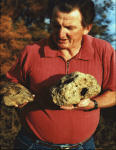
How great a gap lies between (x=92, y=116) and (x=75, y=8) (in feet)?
3.35

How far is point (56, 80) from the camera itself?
5.60ft

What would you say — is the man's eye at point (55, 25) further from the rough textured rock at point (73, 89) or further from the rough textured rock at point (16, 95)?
the rough textured rock at point (16, 95)

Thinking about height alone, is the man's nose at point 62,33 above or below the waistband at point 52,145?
above

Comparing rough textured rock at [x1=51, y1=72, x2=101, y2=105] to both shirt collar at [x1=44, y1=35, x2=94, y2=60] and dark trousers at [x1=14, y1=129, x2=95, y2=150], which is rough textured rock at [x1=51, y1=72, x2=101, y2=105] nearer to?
shirt collar at [x1=44, y1=35, x2=94, y2=60]

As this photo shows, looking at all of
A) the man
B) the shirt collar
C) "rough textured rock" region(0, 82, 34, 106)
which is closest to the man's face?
the man

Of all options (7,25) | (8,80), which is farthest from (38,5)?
(8,80)

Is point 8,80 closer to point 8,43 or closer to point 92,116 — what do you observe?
point 92,116

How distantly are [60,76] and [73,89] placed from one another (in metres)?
0.29

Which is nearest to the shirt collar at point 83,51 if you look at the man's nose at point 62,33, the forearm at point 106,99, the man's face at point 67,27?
the man's face at point 67,27

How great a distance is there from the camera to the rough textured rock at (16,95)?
1.73 meters

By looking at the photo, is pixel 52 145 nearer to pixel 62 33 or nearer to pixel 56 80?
pixel 56 80

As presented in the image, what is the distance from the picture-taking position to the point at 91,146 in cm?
190

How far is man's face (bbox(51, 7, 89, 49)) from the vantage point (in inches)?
61.4

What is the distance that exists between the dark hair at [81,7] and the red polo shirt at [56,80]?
0.91 ft
